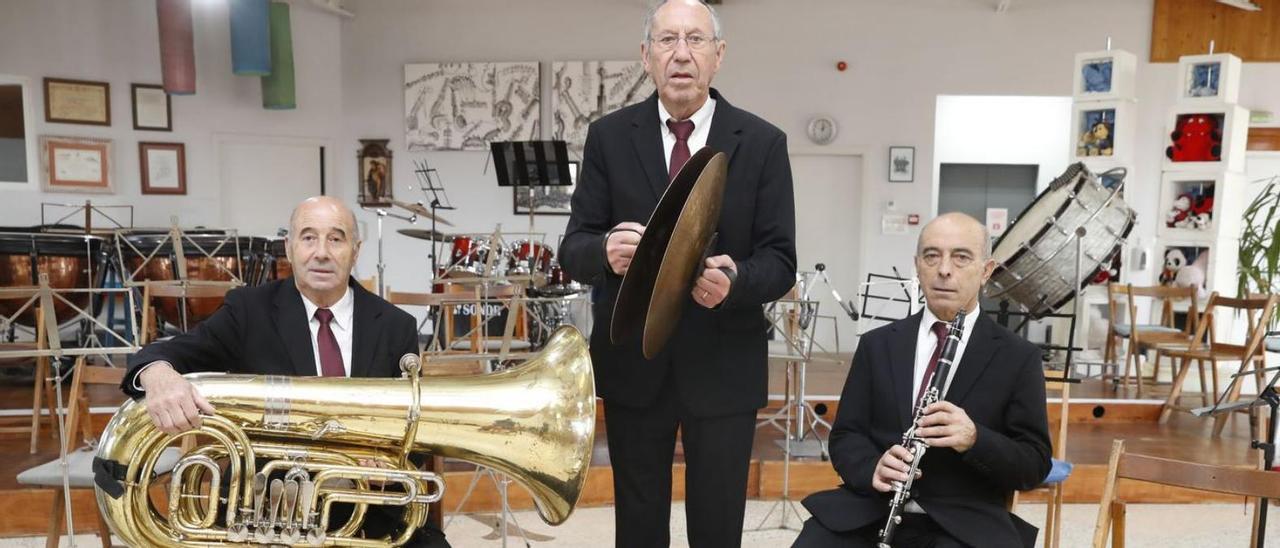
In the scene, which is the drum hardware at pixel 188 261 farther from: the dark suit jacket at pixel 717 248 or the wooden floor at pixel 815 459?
the dark suit jacket at pixel 717 248

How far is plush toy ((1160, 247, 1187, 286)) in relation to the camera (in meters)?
6.88

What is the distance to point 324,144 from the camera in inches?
335

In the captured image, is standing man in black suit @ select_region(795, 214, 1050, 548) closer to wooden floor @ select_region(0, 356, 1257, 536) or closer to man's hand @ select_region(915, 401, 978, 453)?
man's hand @ select_region(915, 401, 978, 453)

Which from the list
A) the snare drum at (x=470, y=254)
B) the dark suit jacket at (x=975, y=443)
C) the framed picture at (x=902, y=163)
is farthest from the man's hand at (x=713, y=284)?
the framed picture at (x=902, y=163)

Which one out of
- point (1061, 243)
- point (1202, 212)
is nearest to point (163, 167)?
point (1061, 243)

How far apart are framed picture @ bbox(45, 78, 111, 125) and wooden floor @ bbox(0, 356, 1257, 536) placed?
2.82m

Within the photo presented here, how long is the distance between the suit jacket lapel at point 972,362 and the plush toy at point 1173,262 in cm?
613

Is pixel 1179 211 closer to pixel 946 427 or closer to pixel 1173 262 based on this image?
pixel 1173 262

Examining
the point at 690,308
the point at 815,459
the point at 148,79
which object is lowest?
the point at 815,459

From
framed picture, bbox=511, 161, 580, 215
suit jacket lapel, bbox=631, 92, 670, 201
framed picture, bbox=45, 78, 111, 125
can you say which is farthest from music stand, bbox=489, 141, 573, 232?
suit jacket lapel, bbox=631, 92, 670, 201

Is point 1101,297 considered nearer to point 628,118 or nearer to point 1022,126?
point 1022,126

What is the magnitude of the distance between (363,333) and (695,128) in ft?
3.06

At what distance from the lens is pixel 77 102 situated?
284 inches

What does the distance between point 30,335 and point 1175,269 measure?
9.16 m
